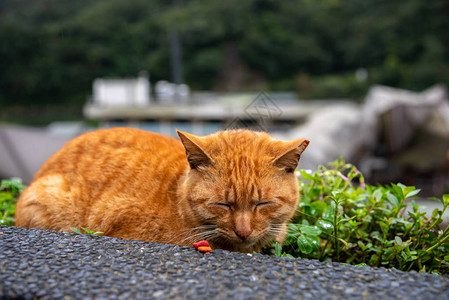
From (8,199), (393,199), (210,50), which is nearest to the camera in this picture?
(393,199)

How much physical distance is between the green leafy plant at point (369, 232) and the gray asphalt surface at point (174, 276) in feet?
1.28

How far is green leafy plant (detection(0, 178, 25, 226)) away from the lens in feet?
8.54

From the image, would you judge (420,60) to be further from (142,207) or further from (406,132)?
(142,207)

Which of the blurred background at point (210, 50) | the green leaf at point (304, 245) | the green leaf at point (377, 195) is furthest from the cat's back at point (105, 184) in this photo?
the blurred background at point (210, 50)

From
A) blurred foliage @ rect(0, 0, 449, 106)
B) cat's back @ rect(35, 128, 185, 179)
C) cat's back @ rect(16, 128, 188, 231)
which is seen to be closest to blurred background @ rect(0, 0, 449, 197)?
blurred foliage @ rect(0, 0, 449, 106)

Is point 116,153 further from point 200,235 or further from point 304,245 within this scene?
point 304,245

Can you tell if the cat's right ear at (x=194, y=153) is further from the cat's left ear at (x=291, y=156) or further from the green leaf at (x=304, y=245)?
the green leaf at (x=304, y=245)

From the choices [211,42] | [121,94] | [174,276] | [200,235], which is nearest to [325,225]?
[200,235]

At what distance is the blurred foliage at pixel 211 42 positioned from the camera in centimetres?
4053

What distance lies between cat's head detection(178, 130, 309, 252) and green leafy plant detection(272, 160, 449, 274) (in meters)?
0.14

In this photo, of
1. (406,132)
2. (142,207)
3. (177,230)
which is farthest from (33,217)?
(406,132)

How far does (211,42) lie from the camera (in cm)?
4809

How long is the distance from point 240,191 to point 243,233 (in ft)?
0.69

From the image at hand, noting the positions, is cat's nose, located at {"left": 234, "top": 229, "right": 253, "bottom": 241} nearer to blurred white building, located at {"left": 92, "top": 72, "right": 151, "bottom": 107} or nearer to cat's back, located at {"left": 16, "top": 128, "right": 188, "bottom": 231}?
cat's back, located at {"left": 16, "top": 128, "right": 188, "bottom": 231}
